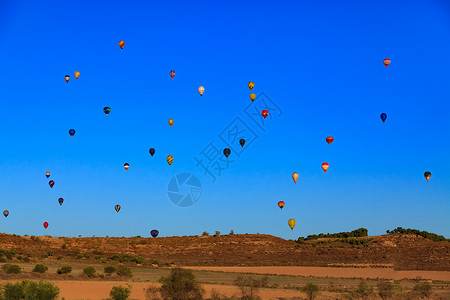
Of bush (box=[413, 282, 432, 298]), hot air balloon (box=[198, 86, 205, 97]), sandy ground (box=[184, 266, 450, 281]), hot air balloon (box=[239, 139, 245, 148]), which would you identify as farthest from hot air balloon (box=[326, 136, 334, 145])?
bush (box=[413, 282, 432, 298])

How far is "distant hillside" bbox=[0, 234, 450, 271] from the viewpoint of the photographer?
79.8 meters

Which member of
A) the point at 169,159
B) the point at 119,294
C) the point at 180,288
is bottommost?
the point at 119,294

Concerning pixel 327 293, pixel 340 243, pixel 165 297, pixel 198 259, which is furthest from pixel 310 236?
pixel 165 297

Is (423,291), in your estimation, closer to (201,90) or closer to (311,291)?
(311,291)

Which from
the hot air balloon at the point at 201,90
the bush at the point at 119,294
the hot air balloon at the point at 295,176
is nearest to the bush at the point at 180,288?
the bush at the point at 119,294

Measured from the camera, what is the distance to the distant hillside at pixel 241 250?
7975 centimetres

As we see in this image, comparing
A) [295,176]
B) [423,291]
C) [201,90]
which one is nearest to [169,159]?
[201,90]

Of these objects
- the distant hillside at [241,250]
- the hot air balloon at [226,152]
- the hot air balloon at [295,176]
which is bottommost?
the distant hillside at [241,250]

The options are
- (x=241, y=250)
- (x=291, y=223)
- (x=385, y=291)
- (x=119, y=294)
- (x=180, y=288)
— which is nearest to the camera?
(x=119, y=294)

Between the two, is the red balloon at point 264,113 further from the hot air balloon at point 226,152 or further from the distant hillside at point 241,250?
the distant hillside at point 241,250

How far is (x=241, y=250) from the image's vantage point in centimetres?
9500

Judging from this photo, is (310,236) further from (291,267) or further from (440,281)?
(440,281)

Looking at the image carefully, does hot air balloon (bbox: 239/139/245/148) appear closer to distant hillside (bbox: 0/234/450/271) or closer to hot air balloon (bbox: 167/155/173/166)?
hot air balloon (bbox: 167/155/173/166)

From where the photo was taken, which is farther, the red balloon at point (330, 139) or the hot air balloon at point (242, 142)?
the hot air balloon at point (242, 142)
